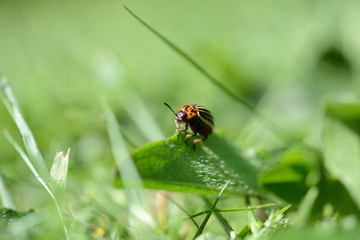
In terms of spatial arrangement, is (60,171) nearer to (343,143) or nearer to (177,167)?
(177,167)

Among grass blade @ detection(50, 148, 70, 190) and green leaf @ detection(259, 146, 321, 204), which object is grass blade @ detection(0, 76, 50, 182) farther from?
green leaf @ detection(259, 146, 321, 204)

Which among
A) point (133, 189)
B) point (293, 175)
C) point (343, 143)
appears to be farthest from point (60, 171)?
point (343, 143)

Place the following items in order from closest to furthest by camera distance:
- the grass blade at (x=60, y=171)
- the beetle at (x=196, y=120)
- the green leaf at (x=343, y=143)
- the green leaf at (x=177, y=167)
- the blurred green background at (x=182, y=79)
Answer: the grass blade at (x=60, y=171) < the green leaf at (x=177, y=167) < the beetle at (x=196, y=120) < the green leaf at (x=343, y=143) < the blurred green background at (x=182, y=79)

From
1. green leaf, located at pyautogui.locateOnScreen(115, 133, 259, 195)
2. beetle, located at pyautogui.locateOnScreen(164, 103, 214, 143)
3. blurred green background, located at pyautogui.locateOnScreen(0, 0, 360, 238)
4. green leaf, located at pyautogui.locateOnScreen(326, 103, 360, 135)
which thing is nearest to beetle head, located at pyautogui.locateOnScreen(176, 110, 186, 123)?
beetle, located at pyautogui.locateOnScreen(164, 103, 214, 143)

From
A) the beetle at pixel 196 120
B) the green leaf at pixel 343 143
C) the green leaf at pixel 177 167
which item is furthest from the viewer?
the green leaf at pixel 343 143

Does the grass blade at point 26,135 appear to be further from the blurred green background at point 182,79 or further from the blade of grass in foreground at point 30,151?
the blurred green background at point 182,79

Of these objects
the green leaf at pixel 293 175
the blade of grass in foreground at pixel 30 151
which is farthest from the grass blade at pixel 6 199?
the green leaf at pixel 293 175

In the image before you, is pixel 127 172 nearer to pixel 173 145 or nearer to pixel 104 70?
pixel 173 145
